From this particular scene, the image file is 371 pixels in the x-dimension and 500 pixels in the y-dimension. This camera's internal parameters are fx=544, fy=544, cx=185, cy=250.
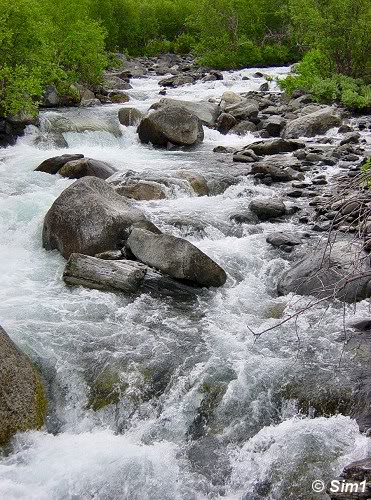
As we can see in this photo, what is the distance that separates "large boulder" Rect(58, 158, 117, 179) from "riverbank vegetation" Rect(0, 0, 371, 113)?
4505 mm

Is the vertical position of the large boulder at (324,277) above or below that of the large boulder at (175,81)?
below

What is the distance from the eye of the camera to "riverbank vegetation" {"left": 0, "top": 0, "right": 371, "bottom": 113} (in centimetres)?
1855

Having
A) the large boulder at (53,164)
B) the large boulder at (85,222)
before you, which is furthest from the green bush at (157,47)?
the large boulder at (85,222)

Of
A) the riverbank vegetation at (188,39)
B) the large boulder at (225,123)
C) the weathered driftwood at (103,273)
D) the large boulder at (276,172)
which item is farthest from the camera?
the large boulder at (225,123)

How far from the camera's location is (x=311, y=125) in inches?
804

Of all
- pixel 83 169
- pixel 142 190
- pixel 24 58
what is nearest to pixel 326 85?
pixel 24 58

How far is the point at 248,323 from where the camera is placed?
8383mm

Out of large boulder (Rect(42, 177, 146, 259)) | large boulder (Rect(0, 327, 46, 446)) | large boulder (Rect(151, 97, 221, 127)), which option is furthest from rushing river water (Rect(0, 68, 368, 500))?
large boulder (Rect(151, 97, 221, 127))

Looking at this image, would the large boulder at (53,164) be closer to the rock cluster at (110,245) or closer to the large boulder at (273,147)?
the rock cluster at (110,245)

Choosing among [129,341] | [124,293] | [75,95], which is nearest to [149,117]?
[75,95]

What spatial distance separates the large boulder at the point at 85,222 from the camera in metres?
10.2

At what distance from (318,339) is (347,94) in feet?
60.5

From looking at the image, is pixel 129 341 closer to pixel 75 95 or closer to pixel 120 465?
pixel 120 465

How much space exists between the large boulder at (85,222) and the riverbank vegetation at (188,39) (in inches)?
333
